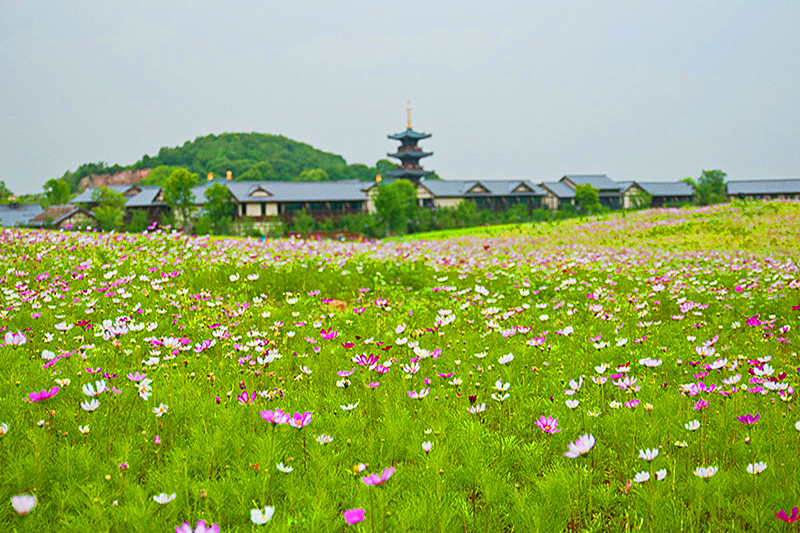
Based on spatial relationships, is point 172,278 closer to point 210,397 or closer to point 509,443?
point 210,397

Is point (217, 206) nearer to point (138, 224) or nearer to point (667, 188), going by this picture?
point (138, 224)

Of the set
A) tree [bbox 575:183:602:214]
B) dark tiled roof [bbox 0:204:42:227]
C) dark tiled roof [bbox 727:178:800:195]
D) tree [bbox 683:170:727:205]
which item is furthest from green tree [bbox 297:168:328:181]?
dark tiled roof [bbox 727:178:800:195]

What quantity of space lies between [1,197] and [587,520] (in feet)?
300

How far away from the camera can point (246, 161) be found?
101 meters

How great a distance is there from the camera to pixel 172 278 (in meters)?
A: 6.97

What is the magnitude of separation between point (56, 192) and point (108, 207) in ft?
59.5

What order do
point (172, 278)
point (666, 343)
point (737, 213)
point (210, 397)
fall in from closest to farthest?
point (210, 397)
point (666, 343)
point (172, 278)
point (737, 213)

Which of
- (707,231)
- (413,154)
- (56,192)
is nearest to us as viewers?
(707,231)

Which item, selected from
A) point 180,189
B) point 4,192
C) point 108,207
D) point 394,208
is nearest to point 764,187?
point 394,208

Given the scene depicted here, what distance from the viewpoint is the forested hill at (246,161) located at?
97875 mm

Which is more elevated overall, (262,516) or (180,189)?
(180,189)

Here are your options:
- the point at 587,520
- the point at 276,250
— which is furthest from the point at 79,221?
the point at 587,520

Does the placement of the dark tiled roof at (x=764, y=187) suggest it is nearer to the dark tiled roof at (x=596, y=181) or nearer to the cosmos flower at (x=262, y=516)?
the dark tiled roof at (x=596, y=181)

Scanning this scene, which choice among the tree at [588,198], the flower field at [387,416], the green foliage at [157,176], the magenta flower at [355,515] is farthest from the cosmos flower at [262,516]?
the green foliage at [157,176]
